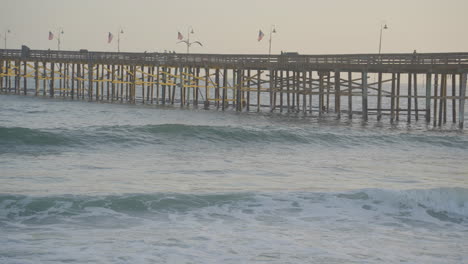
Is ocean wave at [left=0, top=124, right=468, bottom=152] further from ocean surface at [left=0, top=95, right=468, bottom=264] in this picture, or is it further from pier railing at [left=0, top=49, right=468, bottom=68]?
pier railing at [left=0, top=49, right=468, bottom=68]

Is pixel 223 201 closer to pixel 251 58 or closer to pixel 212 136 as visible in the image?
pixel 212 136

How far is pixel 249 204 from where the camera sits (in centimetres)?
1570

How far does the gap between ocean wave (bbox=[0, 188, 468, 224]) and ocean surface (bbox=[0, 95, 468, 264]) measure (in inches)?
1.6

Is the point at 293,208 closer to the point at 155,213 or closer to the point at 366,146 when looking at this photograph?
the point at 155,213

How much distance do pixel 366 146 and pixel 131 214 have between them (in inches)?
644

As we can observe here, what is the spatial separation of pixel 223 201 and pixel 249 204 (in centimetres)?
61

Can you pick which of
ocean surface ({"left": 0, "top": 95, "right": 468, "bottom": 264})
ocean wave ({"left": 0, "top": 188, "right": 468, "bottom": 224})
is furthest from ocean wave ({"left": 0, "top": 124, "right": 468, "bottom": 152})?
ocean wave ({"left": 0, "top": 188, "right": 468, "bottom": 224})

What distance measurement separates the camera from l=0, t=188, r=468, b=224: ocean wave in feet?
48.4

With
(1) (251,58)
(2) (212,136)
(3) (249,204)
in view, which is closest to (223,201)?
(3) (249,204)

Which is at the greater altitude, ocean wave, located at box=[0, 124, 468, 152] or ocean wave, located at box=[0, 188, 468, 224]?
ocean wave, located at box=[0, 124, 468, 152]

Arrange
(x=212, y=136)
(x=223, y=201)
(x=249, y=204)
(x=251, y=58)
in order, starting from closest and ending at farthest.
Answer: (x=249, y=204)
(x=223, y=201)
(x=212, y=136)
(x=251, y=58)

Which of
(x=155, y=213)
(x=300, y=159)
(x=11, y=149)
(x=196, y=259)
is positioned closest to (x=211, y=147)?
(x=300, y=159)

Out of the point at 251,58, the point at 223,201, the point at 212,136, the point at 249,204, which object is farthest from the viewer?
the point at 251,58

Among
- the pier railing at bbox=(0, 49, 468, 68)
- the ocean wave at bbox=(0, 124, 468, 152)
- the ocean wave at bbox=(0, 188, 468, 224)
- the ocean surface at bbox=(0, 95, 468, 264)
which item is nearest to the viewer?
the ocean surface at bbox=(0, 95, 468, 264)
